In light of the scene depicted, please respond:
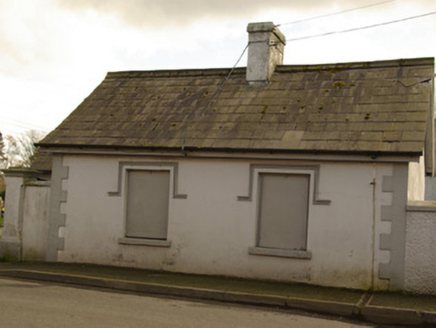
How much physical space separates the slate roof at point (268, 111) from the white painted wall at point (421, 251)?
4.17 ft

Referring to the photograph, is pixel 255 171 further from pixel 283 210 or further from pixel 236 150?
pixel 283 210

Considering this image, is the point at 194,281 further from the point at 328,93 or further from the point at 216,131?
the point at 328,93

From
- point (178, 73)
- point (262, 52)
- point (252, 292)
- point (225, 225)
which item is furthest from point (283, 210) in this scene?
point (178, 73)

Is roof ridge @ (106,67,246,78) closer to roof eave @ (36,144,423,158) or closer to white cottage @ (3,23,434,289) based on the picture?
white cottage @ (3,23,434,289)

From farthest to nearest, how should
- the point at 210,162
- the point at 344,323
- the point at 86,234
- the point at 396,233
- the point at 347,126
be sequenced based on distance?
the point at 86,234, the point at 210,162, the point at 347,126, the point at 396,233, the point at 344,323

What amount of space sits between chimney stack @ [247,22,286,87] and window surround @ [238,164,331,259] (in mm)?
2916

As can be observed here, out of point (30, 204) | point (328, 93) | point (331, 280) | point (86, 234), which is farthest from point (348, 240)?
Result: point (30, 204)

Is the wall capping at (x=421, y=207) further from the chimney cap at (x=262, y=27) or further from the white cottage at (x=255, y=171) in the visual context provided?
the chimney cap at (x=262, y=27)

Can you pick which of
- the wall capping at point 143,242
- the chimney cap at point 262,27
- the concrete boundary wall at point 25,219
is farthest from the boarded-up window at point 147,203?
the chimney cap at point 262,27

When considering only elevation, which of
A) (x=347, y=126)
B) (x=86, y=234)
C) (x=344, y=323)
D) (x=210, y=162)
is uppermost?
(x=347, y=126)

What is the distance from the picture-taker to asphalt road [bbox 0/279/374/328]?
8.38 meters

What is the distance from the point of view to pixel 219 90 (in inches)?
591

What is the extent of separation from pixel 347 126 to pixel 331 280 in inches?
125

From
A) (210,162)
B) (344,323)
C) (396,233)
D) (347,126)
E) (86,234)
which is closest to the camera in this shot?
(344,323)
